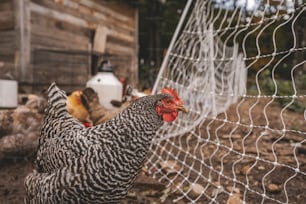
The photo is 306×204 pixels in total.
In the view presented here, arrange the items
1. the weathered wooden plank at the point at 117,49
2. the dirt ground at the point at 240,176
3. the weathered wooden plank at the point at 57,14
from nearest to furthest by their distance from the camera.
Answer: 1. the dirt ground at the point at 240,176
2. the weathered wooden plank at the point at 57,14
3. the weathered wooden plank at the point at 117,49

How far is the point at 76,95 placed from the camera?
367 cm

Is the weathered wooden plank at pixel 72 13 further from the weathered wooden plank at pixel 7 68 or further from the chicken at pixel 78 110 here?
the chicken at pixel 78 110

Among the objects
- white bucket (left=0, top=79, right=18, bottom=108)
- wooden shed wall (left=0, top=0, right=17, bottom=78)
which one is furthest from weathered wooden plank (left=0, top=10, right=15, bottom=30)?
white bucket (left=0, top=79, right=18, bottom=108)

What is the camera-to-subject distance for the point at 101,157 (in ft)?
5.28

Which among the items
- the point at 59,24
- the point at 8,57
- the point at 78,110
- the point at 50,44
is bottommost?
the point at 78,110

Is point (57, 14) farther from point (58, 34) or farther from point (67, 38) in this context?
point (67, 38)

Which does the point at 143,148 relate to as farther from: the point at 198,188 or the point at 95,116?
the point at 95,116

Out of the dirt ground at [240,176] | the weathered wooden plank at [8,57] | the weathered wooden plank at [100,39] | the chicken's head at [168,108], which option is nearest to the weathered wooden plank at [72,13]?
the weathered wooden plank at [100,39]

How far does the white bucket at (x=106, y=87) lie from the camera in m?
3.95

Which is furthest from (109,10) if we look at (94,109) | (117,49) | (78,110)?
(94,109)

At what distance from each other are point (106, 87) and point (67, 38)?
2.64 metres

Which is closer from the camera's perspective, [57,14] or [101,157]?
[101,157]

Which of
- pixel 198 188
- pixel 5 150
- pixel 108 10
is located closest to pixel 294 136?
pixel 198 188

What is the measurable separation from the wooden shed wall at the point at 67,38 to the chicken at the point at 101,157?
3.57m
